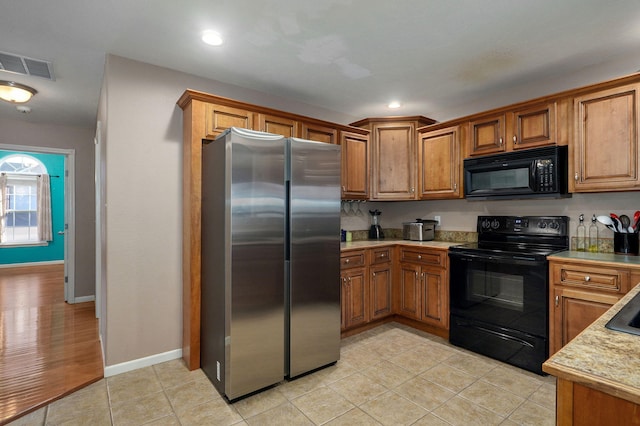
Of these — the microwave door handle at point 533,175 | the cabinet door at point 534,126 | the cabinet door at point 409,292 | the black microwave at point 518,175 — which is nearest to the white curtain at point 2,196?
the cabinet door at point 409,292

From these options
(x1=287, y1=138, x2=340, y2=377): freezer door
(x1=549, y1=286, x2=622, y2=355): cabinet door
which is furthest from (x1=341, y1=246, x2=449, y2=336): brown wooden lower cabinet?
(x1=549, y1=286, x2=622, y2=355): cabinet door

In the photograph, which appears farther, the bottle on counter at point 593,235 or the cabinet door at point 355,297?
the cabinet door at point 355,297

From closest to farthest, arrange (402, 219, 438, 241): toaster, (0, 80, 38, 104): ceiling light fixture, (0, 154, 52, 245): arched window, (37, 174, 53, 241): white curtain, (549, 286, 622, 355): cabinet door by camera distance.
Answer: (549, 286, 622, 355): cabinet door, (0, 80, 38, 104): ceiling light fixture, (402, 219, 438, 241): toaster, (0, 154, 52, 245): arched window, (37, 174, 53, 241): white curtain

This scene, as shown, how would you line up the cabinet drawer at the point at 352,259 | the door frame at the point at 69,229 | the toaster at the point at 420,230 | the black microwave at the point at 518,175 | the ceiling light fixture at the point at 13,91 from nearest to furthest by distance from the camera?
the black microwave at the point at 518,175, the ceiling light fixture at the point at 13,91, the cabinet drawer at the point at 352,259, the toaster at the point at 420,230, the door frame at the point at 69,229

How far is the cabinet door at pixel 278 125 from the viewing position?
9.70 feet

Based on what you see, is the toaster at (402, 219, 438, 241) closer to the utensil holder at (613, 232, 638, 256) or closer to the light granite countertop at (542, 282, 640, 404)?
the utensil holder at (613, 232, 638, 256)

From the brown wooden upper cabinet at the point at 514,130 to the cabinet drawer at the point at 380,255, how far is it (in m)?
1.33

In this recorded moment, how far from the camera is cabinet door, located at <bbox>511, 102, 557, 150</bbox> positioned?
2.80 meters

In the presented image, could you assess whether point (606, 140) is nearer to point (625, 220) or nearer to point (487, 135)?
point (625, 220)

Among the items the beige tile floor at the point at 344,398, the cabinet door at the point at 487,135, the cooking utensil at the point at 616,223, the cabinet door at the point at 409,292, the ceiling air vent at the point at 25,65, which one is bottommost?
the beige tile floor at the point at 344,398

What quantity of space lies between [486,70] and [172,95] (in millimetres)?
2784

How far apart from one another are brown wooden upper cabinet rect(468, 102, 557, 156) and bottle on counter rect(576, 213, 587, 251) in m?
0.76

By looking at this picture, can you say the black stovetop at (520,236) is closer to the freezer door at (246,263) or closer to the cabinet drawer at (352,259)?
the cabinet drawer at (352,259)

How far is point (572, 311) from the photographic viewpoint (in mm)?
2432
